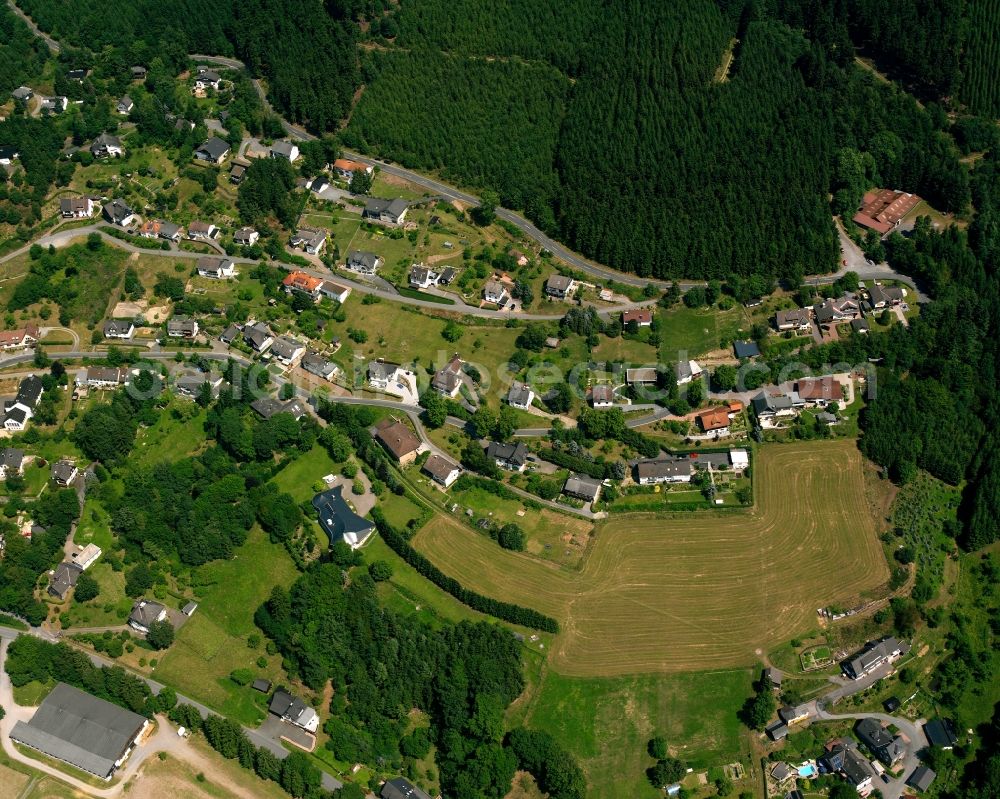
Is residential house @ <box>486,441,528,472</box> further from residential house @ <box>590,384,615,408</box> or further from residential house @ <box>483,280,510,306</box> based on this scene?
residential house @ <box>483,280,510,306</box>

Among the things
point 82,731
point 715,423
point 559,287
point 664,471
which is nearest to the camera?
point 82,731

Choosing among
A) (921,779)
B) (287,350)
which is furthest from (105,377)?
(921,779)

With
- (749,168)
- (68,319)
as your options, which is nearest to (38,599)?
(68,319)

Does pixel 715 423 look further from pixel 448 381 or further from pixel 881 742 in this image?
pixel 881 742

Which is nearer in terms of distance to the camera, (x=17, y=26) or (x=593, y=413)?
(x=593, y=413)

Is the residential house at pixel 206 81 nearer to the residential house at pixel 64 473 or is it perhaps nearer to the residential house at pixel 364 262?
the residential house at pixel 364 262

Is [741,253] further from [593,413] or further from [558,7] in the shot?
[558,7]
